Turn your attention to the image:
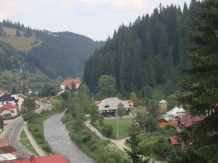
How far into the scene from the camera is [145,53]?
3974 inches

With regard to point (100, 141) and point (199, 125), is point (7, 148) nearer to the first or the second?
point (100, 141)

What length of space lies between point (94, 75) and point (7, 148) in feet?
212

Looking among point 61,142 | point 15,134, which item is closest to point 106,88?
point 15,134

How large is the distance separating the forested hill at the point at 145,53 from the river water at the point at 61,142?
25524mm

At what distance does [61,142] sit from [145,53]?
5373cm

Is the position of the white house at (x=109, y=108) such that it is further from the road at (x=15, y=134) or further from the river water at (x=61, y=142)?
the road at (x=15, y=134)

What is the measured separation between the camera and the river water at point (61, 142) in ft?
145

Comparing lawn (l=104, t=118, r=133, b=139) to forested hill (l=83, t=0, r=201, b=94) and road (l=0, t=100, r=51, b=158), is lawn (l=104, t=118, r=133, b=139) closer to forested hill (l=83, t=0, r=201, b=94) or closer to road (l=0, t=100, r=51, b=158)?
road (l=0, t=100, r=51, b=158)

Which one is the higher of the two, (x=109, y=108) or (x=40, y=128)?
(x=109, y=108)

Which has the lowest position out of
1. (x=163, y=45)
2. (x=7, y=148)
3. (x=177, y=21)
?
(x=7, y=148)

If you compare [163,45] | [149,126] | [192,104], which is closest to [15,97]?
[163,45]

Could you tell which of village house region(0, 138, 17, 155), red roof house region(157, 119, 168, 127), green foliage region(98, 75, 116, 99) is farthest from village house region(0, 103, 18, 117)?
red roof house region(157, 119, 168, 127)

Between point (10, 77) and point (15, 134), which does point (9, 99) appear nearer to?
A: point (15, 134)

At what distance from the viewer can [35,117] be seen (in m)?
74.0
